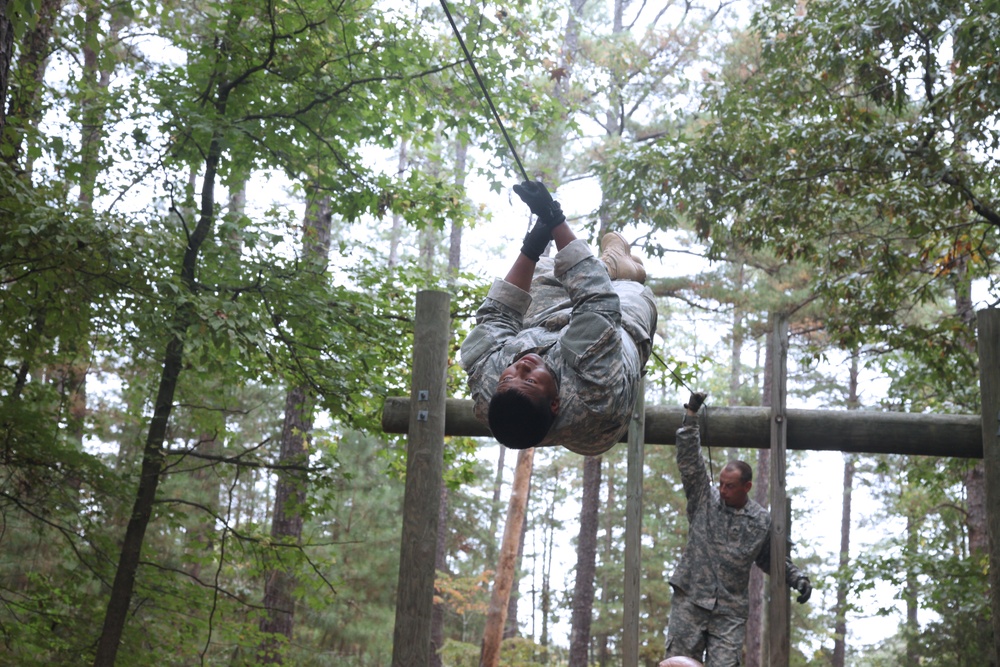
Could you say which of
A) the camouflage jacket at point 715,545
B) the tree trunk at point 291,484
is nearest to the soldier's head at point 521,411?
the camouflage jacket at point 715,545

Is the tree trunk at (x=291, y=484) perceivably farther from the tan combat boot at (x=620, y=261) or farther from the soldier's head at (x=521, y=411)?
the soldier's head at (x=521, y=411)

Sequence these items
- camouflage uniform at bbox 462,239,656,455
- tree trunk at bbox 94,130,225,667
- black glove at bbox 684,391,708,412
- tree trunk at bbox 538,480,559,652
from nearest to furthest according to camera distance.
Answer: camouflage uniform at bbox 462,239,656,455, black glove at bbox 684,391,708,412, tree trunk at bbox 94,130,225,667, tree trunk at bbox 538,480,559,652

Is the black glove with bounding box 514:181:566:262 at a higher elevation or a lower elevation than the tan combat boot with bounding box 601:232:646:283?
lower

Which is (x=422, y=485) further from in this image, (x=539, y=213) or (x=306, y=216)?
(x=306, y=216)

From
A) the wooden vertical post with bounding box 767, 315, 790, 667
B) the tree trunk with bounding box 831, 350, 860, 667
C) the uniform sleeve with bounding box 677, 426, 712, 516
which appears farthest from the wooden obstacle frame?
the tree trunk with bounding box 831, 350, 860, 667

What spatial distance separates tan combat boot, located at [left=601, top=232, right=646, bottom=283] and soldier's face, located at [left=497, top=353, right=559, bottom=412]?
111 cm

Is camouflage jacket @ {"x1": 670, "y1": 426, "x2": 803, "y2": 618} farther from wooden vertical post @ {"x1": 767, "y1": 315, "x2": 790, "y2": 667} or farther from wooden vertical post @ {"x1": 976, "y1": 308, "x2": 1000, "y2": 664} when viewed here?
wooden vertical post @ {"x1": 976, "y1": 308, "x2": 1000, "y2": 664}

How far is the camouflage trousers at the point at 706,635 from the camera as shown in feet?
12.9

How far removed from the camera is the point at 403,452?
6.97 meters

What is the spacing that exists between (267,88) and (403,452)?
116 inches

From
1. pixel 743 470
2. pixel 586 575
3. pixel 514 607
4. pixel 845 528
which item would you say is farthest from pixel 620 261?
pixel 845 528

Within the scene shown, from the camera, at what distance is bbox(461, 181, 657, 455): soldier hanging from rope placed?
2895mm

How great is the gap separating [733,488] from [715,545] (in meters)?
0.28

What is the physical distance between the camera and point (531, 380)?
2.92m
